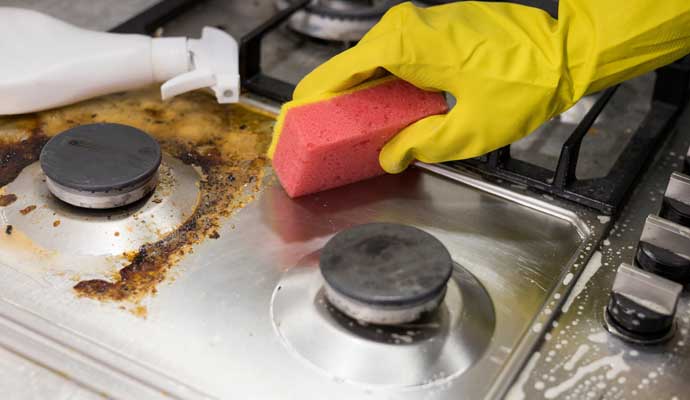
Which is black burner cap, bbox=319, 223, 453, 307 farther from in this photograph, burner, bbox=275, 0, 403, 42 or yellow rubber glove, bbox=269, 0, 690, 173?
burner, bbox=275, 0, 403, 42

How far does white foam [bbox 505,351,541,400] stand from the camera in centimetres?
65

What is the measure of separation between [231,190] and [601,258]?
396mm

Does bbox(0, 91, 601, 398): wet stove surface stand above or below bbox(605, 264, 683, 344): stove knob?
below

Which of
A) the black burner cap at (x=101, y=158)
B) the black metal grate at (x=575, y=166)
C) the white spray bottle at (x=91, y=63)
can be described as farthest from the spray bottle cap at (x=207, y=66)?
the black metal grate at (x=575, y=166)

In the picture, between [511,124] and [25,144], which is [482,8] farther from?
[25,144]

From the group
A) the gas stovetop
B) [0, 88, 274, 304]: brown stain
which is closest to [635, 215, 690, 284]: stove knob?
the gas stovetop

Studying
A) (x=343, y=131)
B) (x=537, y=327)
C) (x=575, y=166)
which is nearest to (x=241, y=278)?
(x=343, y=131)

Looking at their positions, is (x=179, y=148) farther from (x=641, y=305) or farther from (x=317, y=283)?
(x=641, y=305)

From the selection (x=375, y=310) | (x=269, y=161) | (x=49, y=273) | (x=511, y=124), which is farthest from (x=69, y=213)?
(x=511, y=124)

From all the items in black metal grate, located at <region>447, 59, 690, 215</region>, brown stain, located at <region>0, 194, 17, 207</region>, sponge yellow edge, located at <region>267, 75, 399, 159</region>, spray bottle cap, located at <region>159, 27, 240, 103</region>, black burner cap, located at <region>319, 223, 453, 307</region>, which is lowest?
brown stain, located at <region>0, 194, 17, 207</region>

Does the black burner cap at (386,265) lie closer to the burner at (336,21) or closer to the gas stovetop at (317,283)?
the gas stovetop at (317,283)

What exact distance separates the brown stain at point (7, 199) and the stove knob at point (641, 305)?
0.61 meters

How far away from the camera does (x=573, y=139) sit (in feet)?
2.71

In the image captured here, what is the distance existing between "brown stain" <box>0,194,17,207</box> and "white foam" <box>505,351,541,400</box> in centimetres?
54
